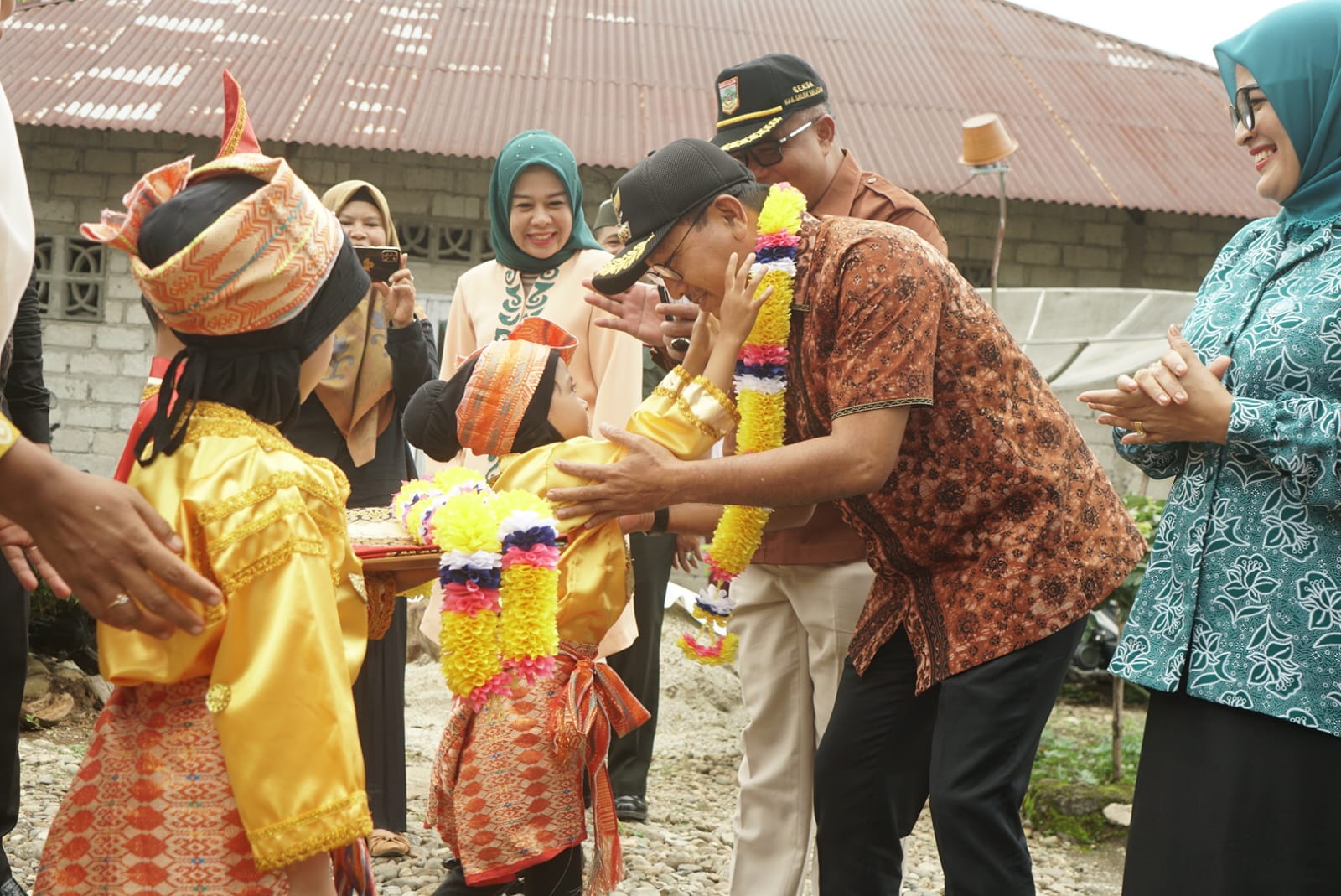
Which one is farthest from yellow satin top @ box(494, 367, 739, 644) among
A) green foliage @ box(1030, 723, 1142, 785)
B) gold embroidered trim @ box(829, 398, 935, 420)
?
green foliage @ box(1030, 723, 1142, 785)

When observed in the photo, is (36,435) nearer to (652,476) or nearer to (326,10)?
(652,476)

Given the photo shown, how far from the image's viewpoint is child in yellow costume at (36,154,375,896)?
6.61ft

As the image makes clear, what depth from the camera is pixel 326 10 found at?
11922 mm

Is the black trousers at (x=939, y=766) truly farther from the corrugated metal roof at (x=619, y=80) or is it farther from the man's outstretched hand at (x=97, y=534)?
the corrugated metal roof at (x=619, y=80)

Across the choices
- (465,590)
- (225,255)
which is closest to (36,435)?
(465,590)

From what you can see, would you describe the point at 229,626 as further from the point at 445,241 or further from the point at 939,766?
the point at 445,241

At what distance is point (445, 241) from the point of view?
10562mm

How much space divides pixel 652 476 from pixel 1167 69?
462 inches

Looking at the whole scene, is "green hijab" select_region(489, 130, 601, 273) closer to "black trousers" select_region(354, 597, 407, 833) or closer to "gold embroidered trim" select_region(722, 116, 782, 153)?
"gold embroidered trim" select_region(722, 116, 782, 153)

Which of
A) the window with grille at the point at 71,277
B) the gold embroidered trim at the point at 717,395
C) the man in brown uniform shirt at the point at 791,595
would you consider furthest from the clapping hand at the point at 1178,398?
the window with grille at the point at 71,277

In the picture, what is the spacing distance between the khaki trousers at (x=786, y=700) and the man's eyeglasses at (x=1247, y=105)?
1484 mm

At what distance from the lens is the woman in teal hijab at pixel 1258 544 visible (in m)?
2.25

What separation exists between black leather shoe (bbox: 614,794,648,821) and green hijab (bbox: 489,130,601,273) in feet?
7.01

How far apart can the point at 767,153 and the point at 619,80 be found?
25.6ft
